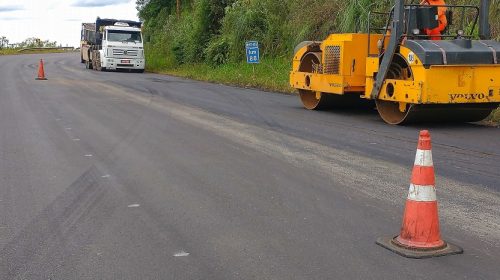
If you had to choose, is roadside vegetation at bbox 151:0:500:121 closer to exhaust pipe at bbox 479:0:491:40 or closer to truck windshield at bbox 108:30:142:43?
truck windshield at bbox 108:30:142:43

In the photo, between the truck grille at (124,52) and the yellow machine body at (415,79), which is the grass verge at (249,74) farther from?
the yellow machine body at (415,79)

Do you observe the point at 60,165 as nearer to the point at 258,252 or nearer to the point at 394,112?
the point at 258,252

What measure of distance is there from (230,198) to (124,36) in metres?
30.6

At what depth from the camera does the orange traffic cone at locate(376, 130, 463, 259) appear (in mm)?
4711

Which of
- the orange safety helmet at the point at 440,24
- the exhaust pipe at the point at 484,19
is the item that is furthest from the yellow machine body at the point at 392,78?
the exhaust pipe at the point at 484,19

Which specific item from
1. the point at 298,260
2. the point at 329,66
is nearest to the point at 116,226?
the point at 298,260

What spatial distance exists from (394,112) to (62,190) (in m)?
7.26

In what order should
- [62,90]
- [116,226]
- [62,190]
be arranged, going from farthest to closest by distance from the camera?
[62,90], [62,190], [116,226]

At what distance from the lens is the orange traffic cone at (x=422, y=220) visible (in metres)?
4.71

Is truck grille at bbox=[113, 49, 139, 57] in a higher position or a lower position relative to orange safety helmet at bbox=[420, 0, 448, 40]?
lower

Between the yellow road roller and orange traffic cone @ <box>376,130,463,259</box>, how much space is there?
20.0 ft

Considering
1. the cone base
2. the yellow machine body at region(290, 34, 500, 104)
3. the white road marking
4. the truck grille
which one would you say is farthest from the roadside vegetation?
the white road marking

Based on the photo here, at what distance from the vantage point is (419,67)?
422 inches

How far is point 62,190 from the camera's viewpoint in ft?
21.7
